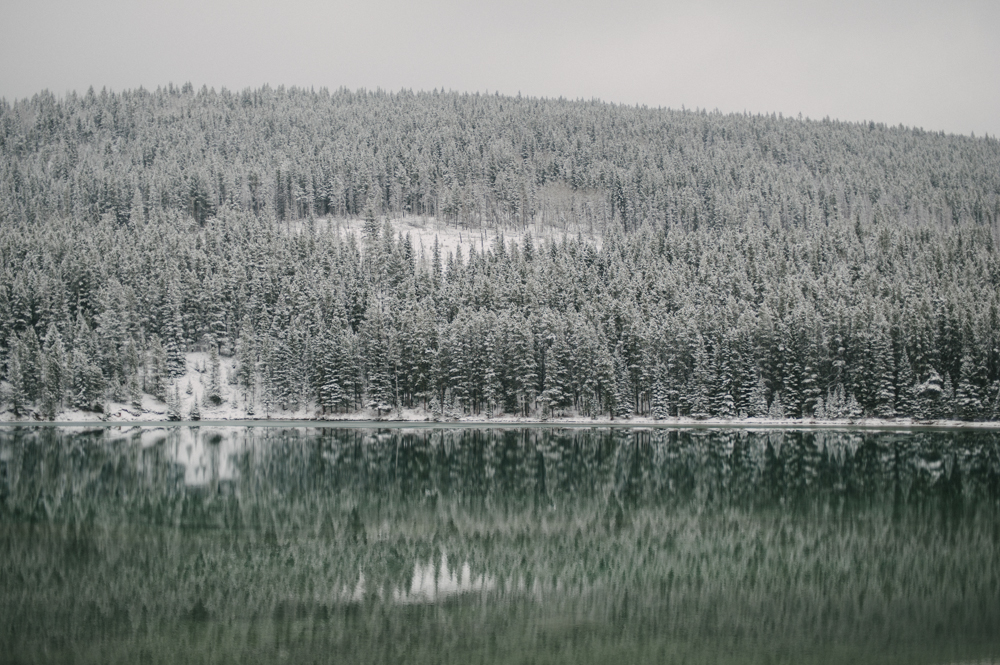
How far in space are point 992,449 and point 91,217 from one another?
7224 inches

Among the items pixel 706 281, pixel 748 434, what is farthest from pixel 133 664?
pixel 706 281

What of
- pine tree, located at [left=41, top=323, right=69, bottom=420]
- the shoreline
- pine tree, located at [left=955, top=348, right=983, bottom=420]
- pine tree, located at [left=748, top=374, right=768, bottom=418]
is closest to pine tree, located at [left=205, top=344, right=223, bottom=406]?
the shoreline

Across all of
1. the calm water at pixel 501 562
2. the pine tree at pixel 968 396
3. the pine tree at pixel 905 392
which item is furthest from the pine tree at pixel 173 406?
the pine tree at pixel 968 396

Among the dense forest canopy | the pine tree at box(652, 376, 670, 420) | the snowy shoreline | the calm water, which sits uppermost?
the dense forest canopy

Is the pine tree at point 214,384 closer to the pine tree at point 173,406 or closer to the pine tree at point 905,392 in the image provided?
the pine tree at point 173,406

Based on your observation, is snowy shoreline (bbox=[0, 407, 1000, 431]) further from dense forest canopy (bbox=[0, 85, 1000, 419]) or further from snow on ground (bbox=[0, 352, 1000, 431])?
dense forest canopy (bbox=[0, 85, 1000, 419])

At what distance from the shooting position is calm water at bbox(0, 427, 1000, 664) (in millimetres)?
21172

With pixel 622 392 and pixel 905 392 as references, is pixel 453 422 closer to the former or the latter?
pixel 622 392

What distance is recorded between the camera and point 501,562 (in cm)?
2936

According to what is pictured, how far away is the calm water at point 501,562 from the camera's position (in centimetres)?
2117

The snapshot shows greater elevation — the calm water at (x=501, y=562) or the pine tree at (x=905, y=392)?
the pine tree at (x=905, y=392)

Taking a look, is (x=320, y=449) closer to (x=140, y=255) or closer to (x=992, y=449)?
(x=992, y=449)

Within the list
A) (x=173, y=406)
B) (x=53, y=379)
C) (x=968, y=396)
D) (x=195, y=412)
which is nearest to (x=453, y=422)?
(x=195, y=412)

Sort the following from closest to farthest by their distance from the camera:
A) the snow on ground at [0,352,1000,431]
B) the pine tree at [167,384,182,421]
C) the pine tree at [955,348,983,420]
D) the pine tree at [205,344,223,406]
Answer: the pine tree at [955,348,983,420] → the snow on ground at [0,352,1000,431] → the pine tree at [167,384,182,421] → the pine tree at [205,344,223,406]
